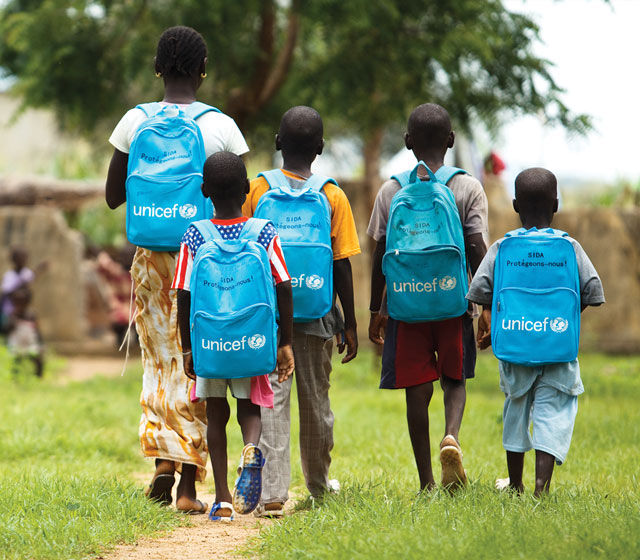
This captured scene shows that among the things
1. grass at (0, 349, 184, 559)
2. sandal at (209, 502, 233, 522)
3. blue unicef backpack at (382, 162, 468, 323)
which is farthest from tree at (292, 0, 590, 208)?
sandal at (209, 502, 233, 522)

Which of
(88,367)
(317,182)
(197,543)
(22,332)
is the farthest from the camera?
(88,367)

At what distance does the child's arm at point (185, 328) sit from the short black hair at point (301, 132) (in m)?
0.92

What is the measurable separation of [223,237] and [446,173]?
46.3 inches

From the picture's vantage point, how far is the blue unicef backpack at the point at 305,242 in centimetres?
458

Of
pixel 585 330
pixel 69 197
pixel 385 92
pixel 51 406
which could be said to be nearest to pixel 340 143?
pixel 69 197

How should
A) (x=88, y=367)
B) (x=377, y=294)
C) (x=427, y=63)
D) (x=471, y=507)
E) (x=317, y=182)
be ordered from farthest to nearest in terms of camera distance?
(x=88, y=367) < (x=427, y=63) < (x=377, y=294) < (x=317, y=182) < (x=471, y=507)

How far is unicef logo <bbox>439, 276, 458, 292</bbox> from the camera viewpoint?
15.3ft

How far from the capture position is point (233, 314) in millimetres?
4277

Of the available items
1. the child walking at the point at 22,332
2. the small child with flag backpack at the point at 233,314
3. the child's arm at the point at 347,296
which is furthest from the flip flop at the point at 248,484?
the child walking at the point at 22,332

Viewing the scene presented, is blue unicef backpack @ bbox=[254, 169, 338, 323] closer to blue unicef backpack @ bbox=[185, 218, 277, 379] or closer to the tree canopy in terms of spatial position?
blue unicef backpack @ bbox=[185, 218, 277, 379]

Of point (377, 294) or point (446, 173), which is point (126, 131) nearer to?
point (377, 294)

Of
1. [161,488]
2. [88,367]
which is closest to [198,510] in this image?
[161,488]

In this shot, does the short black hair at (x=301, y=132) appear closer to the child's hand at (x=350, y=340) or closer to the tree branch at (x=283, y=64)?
the child's hand at (x=350, y=340)

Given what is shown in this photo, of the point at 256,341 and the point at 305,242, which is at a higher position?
the point at 305,242
